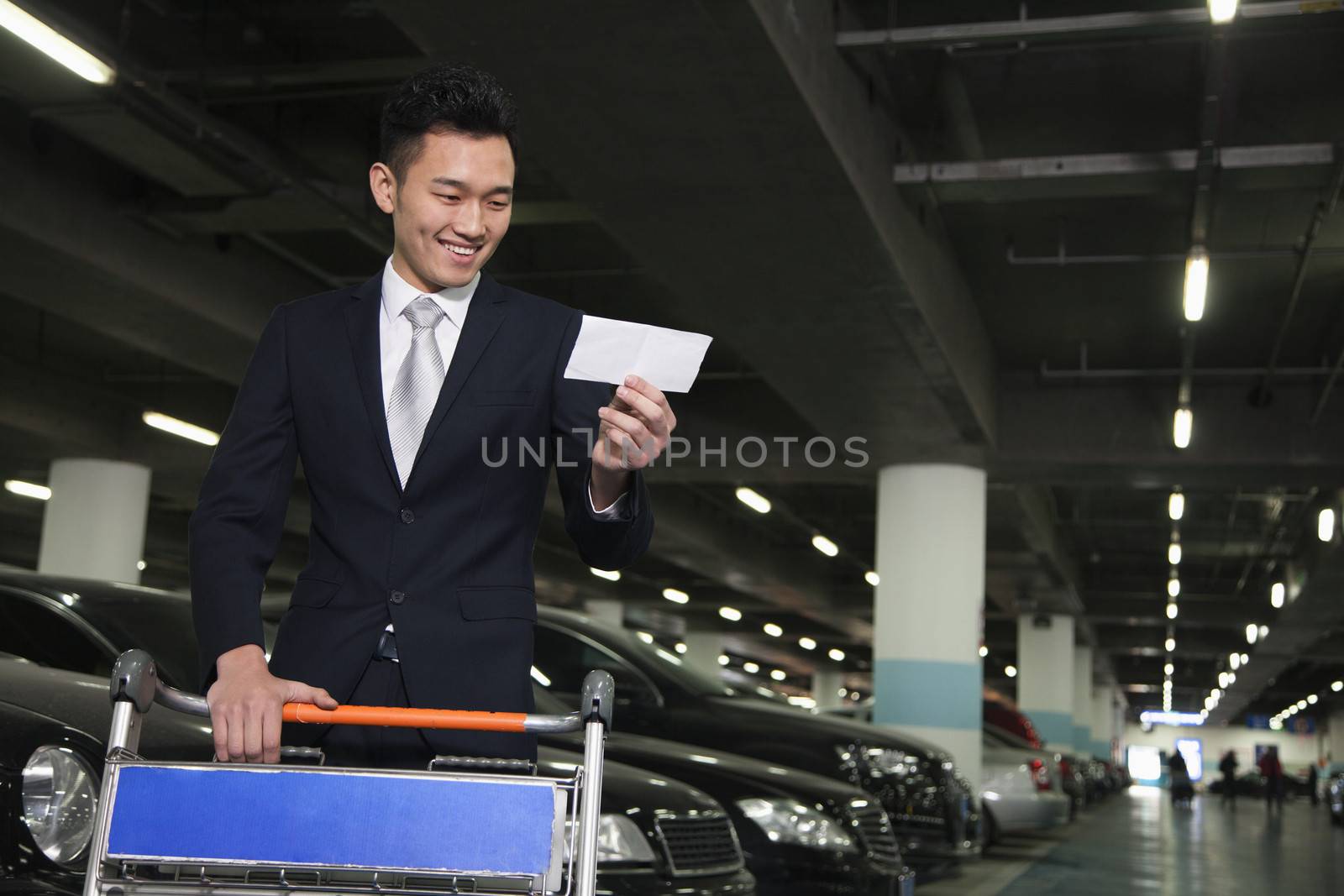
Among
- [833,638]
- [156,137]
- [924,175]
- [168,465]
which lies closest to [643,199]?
[924,175]

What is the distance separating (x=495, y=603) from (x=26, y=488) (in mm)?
20716

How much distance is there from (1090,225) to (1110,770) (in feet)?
101

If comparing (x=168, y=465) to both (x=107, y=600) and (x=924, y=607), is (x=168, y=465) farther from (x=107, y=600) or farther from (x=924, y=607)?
(x=107, y=600)

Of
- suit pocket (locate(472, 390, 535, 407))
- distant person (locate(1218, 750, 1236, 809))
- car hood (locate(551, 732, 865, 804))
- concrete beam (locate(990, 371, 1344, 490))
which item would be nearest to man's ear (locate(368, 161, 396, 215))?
suit pocket (locate(472, 390, 535, 407))

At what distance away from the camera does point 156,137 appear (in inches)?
334

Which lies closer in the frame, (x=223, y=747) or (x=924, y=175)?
(x=223, y=747)

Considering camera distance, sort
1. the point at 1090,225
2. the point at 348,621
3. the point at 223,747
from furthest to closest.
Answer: the point at 1090,225 < the point at 348,621 < the point at 223,747

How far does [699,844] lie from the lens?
4.56 metres

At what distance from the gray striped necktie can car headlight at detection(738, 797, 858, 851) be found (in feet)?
13.8

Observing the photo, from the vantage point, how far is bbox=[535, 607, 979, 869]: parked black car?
666cm

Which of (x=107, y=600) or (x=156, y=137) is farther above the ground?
(x=156, y=137)

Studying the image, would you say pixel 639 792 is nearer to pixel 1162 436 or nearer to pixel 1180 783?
pixel 1162 436

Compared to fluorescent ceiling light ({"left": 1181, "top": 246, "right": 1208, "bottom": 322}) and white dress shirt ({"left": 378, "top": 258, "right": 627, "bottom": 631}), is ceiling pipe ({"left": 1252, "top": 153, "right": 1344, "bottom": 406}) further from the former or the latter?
white dress shirt ({"left": 378, "top": 258, "right": 627, "bottom": 631})

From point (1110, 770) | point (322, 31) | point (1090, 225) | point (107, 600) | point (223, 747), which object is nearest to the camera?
point (223, 747)
